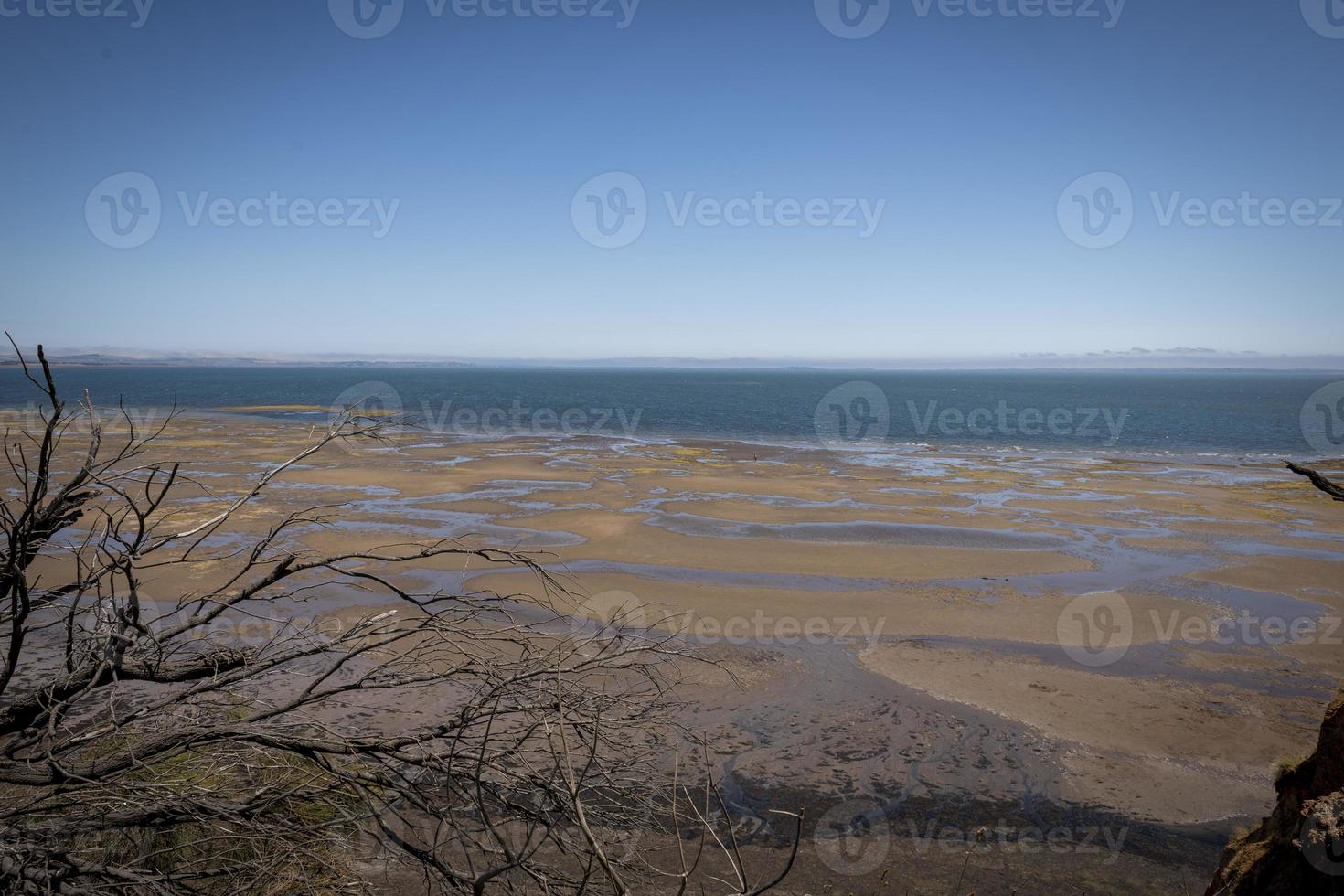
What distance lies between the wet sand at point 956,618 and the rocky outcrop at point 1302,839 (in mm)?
2161

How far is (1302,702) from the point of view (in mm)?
10914

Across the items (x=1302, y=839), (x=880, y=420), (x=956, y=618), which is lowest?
(x=956, y=618)

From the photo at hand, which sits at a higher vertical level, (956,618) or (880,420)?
(880,420)

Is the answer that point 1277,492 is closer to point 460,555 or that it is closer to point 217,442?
point 460,555

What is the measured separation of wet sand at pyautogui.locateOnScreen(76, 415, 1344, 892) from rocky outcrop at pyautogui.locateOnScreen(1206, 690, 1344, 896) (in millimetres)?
2161

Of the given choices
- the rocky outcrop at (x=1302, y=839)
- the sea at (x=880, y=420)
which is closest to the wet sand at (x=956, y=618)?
the rocky outcrop at (x=1302, y=839)

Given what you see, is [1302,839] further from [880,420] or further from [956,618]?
[880,420]

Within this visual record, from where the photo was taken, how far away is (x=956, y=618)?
14.4 meters

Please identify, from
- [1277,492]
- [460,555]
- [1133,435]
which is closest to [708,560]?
[460,555]

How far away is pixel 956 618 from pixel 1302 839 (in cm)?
1030

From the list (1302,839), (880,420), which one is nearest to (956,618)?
(1302,839)

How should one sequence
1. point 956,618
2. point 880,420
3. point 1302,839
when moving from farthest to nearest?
point 880,420 < point 956,618 < point 1302,839

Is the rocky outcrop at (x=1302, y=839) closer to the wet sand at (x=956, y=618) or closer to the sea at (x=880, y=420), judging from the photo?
the wet sand at (x=956, y=618)

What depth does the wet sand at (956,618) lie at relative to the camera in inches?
330
